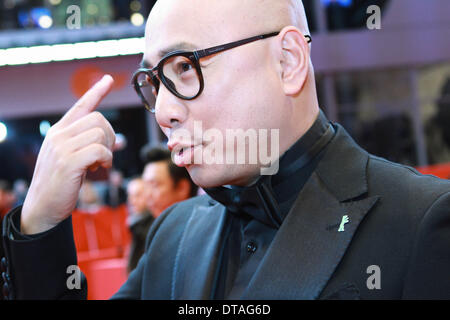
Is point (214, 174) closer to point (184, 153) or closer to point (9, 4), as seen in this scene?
point (184, 153)

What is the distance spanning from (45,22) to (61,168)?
9209 millimetres

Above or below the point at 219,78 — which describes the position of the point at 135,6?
above

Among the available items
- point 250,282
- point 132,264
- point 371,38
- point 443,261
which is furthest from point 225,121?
point 371,38

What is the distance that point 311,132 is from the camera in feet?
3.72

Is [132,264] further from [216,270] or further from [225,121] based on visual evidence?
[225,121]

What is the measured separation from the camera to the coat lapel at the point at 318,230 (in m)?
0.97

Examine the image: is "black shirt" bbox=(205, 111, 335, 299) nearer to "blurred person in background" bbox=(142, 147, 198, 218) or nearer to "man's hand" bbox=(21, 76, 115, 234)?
"man's hand" bbox=(21, 76, 115, 234)

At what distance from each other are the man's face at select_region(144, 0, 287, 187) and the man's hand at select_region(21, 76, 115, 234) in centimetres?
15

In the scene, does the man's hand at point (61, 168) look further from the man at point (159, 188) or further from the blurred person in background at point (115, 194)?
the blurred person in background at point (115, 194)

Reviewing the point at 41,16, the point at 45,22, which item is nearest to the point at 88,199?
the point at 45,22

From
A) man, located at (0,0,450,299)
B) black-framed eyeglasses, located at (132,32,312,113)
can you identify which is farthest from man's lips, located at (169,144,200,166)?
black-framed eyeglasses, located at (132,32,312,113)

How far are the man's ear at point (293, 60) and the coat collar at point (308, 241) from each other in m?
0.18

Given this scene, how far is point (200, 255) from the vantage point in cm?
123

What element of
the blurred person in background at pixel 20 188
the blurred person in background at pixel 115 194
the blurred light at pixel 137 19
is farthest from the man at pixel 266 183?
the blurred light at pixel 137 19
